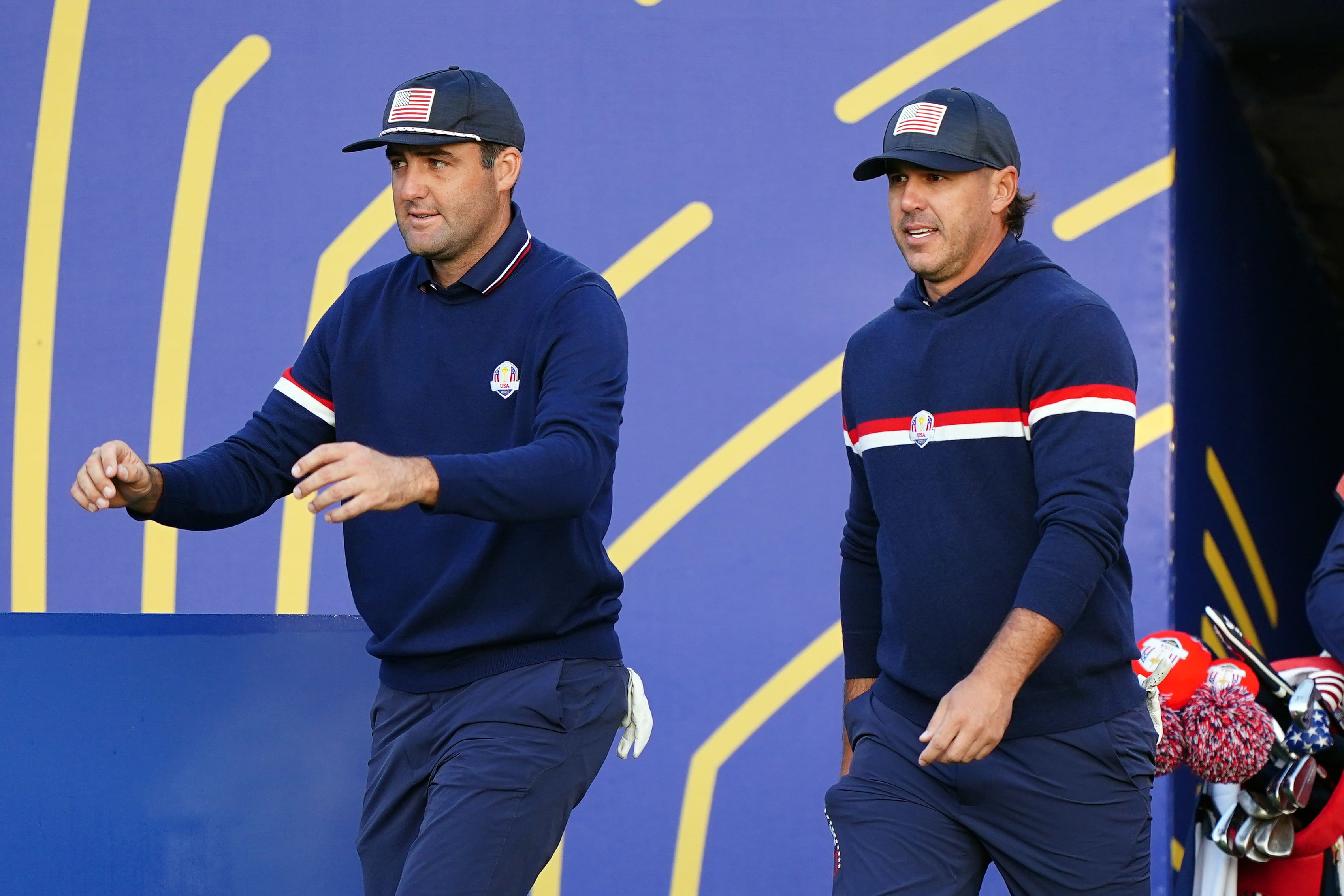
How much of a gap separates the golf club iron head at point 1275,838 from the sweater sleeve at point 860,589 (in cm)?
103

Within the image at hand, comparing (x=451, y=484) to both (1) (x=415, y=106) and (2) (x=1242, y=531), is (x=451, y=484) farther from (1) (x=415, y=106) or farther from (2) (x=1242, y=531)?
(2) (x=1242, y=531)

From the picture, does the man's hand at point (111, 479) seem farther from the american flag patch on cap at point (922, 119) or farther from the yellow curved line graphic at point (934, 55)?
the yellow curved line graphic at point (934, 55)

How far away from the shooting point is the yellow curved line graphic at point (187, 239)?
415 cm

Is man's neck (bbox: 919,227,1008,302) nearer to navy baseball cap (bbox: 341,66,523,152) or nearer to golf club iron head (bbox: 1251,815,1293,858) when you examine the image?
navy baseball cap (bbox: 341,66,523,152)

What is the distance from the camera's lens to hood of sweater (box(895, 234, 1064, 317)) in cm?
226

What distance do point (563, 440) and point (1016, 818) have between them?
0.82 metres

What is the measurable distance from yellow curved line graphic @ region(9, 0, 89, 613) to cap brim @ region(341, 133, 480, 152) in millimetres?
2251

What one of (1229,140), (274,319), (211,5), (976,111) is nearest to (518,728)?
(976,111)

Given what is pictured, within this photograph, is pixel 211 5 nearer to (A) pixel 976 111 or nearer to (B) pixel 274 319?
(B) pixel 274 319

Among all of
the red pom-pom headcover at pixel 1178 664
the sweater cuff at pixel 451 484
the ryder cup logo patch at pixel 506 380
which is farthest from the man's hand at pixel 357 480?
the red pom-pom headcover at pixel 1178 664

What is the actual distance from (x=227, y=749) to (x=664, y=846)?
1418 mm

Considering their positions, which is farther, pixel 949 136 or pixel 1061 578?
pixel 949 136

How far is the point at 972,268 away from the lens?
90.9 inches

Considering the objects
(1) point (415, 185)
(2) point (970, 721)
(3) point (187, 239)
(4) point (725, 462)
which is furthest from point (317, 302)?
(2) point (970, 721)
